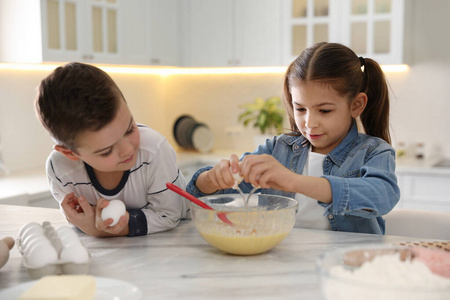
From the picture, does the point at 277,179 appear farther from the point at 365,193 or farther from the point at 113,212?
the point at 113,212

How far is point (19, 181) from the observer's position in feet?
9.34

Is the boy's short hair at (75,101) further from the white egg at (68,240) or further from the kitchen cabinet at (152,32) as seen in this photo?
the kitchen cabinet at (152,32)

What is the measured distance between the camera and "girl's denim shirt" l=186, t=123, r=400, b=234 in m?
1.25

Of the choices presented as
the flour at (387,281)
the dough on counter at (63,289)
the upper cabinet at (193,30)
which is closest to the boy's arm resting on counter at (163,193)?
the dough on counter at (63,289)

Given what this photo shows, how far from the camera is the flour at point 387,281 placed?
0.68 m

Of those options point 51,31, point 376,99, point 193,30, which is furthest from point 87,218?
point 193,30

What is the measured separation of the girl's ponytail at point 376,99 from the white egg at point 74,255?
3.46 feet

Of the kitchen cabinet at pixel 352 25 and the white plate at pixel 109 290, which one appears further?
the kitchen cabinet at pixel 352 25

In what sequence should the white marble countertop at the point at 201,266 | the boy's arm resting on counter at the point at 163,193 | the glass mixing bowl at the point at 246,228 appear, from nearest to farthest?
the white marble countertop at the point at 201,266 → the glass mixing bowl at the point at 246,228 → the boy's arm resting on counter at the point at 163,193

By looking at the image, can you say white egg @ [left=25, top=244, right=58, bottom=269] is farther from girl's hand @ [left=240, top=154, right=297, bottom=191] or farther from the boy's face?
girl's hand @ [left=240, top=154, right=297, bottom=191]

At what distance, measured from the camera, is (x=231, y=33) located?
385 centimetres

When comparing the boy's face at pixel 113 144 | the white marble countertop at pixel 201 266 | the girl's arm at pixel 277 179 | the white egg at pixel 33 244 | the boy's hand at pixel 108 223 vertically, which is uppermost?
the boy's face at pixel 113 144

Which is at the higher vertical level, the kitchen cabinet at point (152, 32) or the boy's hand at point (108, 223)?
the kitchen cabinet at point (152, 32)

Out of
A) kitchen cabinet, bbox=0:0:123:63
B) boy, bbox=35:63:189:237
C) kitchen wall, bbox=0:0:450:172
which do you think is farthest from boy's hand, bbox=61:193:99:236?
kitchen cabinet, bbox=0:0:123:63
